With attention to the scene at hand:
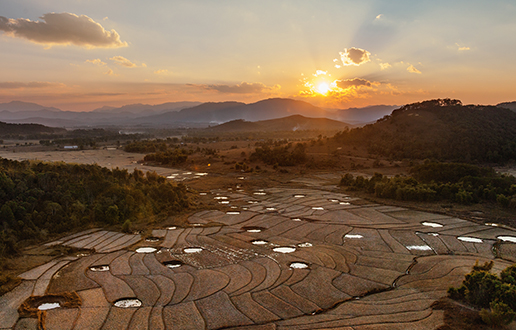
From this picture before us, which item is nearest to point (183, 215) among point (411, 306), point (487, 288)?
point (411, 306)

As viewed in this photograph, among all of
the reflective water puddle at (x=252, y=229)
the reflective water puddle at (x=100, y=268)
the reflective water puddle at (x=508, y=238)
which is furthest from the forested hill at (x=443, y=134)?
the reflective water puddle at (x=100, y=268)

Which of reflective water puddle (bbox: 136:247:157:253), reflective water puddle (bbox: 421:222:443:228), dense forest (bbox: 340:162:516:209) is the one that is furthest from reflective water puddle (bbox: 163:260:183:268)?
dense forest (bbox: 340:162:516:209)

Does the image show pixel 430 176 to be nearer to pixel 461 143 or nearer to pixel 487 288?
pixel 487 288

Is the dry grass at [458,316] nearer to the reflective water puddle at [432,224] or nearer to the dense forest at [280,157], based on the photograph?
the reflective water puddle at [432,224]

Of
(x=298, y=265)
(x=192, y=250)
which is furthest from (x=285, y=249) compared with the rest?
(x=192, y=250)

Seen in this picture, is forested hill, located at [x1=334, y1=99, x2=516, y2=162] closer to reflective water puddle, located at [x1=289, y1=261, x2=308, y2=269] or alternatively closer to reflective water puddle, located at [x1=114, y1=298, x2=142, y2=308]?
reflective water puddle, located at [x1=289, y1=261, x2=308, y2=269]

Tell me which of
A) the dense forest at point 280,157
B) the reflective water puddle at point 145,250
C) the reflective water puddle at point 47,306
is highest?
the dense forest at point 280,157
